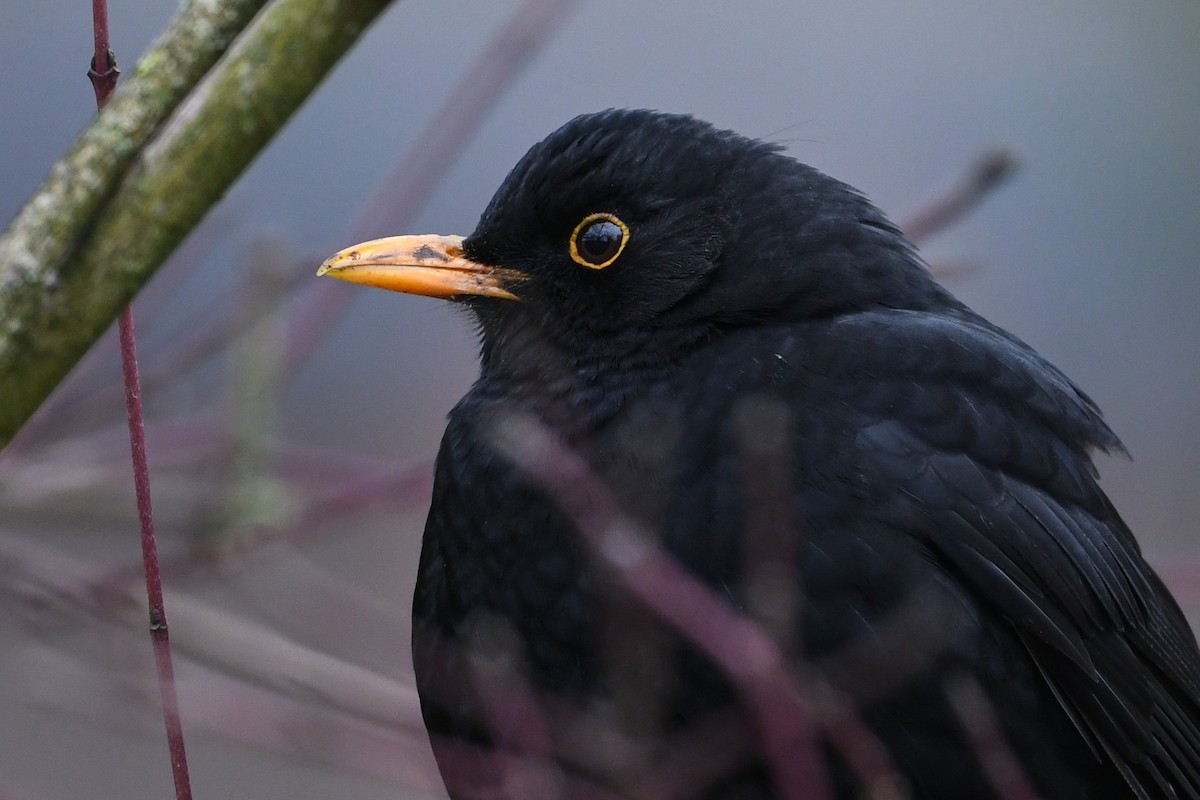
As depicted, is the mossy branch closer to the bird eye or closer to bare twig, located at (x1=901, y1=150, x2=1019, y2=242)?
bare twig, located at (x1=901, y1=150, x2=1019, y2=242)

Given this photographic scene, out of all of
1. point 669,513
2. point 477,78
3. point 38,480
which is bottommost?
point 38,480

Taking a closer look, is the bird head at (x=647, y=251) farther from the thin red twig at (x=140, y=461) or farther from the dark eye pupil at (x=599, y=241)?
the thin red twig at (x=140, y=461)

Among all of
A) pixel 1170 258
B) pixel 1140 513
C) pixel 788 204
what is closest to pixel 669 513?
→ pixel 788 204

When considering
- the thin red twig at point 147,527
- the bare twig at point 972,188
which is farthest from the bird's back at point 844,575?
the thin red twig at point 147,527

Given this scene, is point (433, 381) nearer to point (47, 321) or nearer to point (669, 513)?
point (669, 513)

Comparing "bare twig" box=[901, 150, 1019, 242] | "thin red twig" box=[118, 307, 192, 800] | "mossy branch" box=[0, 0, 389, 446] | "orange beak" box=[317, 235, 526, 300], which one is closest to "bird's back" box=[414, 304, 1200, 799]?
"orange beak" box=[317, 235, 526, 300]
